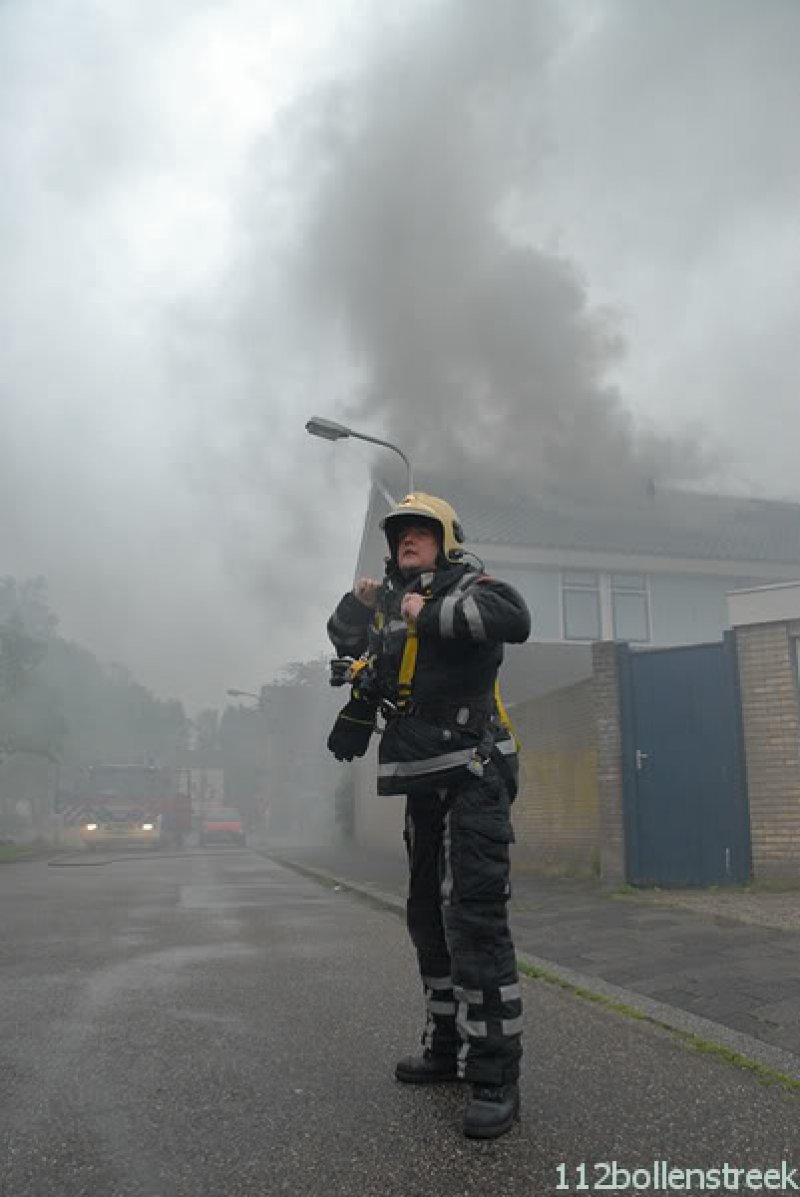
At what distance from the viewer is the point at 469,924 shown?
8.64 feet

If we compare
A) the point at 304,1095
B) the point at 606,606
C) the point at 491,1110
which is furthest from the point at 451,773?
the point at 606,606

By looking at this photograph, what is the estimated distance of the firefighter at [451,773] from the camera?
8.53 ft

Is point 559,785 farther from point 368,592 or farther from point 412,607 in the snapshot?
point 412,607

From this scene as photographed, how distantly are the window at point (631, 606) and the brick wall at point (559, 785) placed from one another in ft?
33.9

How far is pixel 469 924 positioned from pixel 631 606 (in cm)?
1959

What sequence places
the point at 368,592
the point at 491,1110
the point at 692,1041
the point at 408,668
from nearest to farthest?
the point at 491,1110
the point at 408,668
the point at 368,592
the point at 692,1041

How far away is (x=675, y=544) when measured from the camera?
22.0 m

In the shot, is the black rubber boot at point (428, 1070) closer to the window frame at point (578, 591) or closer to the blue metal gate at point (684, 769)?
the blue metal gate at point (684, 769)

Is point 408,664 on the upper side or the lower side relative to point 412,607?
lower

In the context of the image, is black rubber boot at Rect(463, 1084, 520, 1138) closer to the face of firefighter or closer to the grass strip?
the grass strip

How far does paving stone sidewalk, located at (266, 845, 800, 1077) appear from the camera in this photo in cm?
373

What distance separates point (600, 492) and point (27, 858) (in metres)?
13.4

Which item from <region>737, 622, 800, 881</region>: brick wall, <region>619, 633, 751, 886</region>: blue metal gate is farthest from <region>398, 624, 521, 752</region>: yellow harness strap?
<region>619, 633, 751, 886</region>: blue metal gate

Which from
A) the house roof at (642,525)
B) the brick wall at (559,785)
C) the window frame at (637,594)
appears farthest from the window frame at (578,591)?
the brick wall at (559,785)
